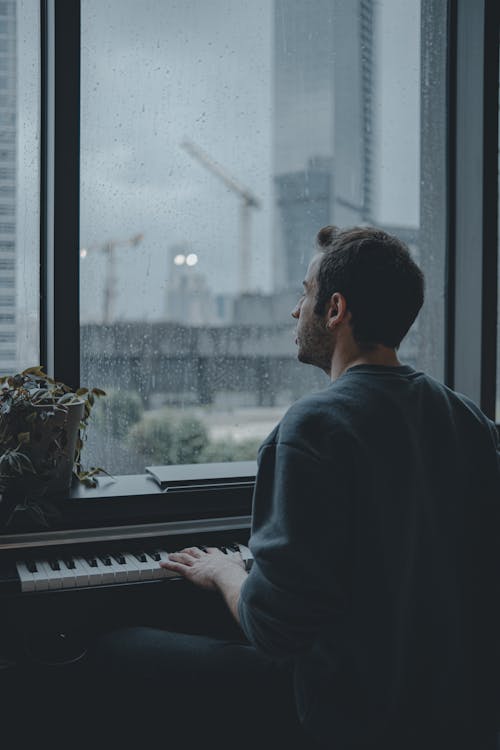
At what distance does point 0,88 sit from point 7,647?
1.56 metres

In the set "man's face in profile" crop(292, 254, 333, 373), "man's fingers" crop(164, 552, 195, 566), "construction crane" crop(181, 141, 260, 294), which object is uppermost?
"construction crane" crop(181, 141, 260, 294)

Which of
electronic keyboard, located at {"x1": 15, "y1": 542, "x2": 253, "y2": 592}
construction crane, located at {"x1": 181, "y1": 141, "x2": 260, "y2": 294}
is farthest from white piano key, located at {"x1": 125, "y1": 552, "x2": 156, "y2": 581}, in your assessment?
construction crane, located at {"x1": 181, "y1": 141, "x2": 260, "y2": 294}

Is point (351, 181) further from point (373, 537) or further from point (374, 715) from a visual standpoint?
point (374, 715)

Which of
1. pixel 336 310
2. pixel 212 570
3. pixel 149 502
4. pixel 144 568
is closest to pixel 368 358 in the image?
pixel 336 310

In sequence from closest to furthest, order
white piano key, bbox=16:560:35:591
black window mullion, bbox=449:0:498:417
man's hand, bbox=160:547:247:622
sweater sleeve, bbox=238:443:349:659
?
sweater sleeve, bbox=238:443:349:659, man's hand, bbox=160:547:247:622, white piano key, bbox=16:560:35:591, black window mullion, bbox=449:0:498:417

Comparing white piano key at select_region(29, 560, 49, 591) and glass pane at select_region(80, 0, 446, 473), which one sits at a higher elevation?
glass pane at select_region(80, 0, 446, 473)

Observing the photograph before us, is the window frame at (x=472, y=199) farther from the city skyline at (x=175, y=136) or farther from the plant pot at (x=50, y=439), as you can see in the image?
the plant pot at (x=50, y=439)

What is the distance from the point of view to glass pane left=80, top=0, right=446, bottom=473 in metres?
2.15

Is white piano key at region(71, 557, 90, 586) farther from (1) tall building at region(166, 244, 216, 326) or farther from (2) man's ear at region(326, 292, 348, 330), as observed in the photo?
(1) tall building at region(166, 244, 216, 326)

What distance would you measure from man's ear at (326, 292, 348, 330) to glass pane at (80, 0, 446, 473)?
3.50ft

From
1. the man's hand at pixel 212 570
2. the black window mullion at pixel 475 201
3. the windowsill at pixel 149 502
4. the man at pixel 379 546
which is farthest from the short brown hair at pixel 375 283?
the black window mullion at pixel 475 201

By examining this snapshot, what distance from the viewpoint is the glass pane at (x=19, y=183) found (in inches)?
79.1

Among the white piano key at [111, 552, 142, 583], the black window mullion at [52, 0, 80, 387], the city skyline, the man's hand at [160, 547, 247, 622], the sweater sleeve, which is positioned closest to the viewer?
the sweater sleeve

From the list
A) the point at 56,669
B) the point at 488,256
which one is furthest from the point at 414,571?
the point at 488,256
